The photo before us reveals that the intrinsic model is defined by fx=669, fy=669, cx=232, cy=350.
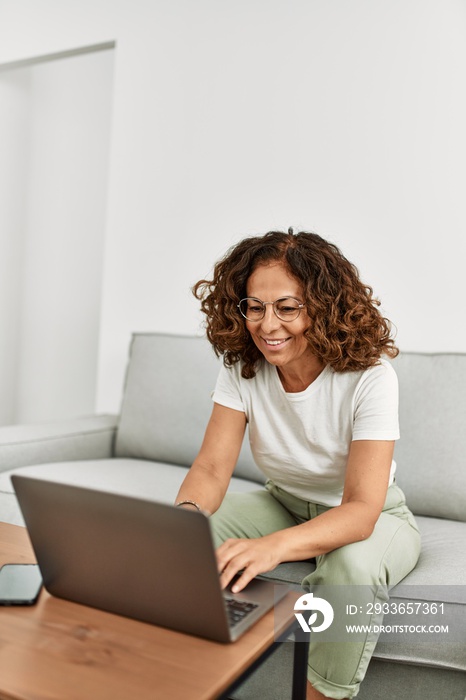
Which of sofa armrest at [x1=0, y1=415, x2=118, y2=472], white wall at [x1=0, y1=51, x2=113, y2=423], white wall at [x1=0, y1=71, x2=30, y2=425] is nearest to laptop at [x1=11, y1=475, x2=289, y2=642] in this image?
sofa armrest at [x1=0, y1=415, x2=118, y2=472]

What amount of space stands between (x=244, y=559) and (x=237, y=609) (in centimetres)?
12

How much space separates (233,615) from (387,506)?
678mm

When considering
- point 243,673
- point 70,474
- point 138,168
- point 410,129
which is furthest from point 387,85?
point 243,673

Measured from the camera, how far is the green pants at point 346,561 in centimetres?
118

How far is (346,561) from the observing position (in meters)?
1.23

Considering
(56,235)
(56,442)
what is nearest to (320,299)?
(56,442)

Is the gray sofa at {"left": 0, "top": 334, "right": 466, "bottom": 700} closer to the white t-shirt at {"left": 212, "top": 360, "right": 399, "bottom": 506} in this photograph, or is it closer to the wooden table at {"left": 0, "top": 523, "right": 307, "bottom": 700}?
the white t-shirt at {"left": 212, "top": 360, "right": 399, "bottom": 506}

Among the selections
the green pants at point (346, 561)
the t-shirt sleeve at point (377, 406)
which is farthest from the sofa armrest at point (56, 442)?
the t-shirt sleeve at point (377, 406)

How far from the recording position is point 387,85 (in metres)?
2.28

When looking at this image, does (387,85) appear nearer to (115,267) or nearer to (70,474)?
(115,267)

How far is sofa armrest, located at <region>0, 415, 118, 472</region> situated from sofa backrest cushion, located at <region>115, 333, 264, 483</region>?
65 mm

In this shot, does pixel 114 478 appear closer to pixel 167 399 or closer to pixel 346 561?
pixel 167 399

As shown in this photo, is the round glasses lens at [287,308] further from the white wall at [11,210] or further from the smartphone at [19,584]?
the white wall at [11,210]

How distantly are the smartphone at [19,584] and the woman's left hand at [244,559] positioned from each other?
0.91 feet
